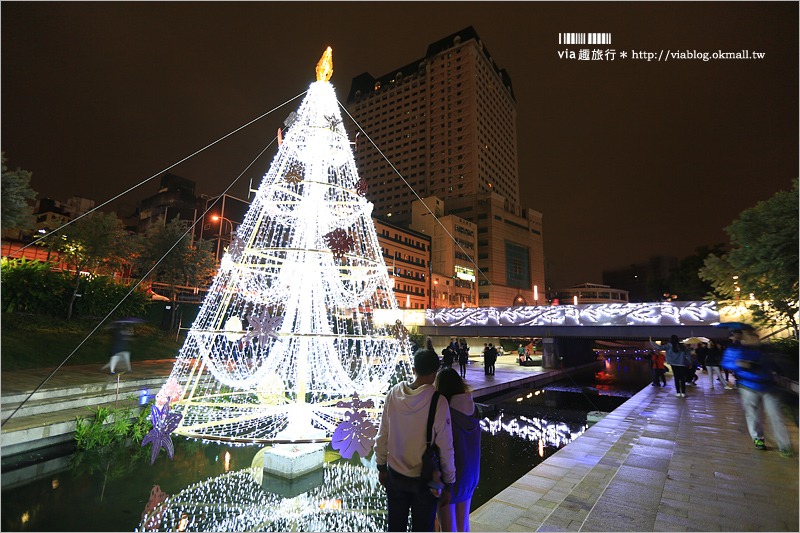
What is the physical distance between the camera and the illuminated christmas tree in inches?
295

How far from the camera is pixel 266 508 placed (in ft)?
19.3

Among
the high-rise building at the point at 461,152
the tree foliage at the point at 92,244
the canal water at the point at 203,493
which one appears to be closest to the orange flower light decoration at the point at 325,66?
the canal water at the point at 203,493

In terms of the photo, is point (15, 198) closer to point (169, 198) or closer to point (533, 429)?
point (533, 429)

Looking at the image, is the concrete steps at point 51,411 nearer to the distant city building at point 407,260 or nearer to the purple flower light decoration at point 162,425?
the purple flower light decoration at point 162,425

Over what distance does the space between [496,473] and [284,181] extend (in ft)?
25.0

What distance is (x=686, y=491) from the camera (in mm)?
4648

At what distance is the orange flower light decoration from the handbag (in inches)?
327

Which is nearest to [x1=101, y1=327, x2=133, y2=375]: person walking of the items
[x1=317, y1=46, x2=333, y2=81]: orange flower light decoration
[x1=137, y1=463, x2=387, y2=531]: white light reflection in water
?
[x1=137, y1=463, x2=387, y2=531]: white light reflection in water

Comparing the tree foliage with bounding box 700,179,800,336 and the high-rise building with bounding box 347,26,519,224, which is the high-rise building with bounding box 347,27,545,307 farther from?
the tree foliage with bounding box 700,179,800,336

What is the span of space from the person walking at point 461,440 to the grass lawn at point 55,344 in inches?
716

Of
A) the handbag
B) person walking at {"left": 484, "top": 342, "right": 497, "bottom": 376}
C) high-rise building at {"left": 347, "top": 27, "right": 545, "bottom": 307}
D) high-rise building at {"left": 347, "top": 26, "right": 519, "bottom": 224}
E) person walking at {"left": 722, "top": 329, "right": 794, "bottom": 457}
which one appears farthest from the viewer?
high-rise building at {"left": 347, "top": 26, "right": 519, "bottom": 224}

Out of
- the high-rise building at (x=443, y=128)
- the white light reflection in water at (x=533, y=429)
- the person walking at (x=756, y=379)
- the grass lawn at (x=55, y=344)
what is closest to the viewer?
the person walking at (x=756, y=379)

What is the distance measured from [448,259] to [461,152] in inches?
1543

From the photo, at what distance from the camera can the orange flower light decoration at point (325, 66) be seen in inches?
345
